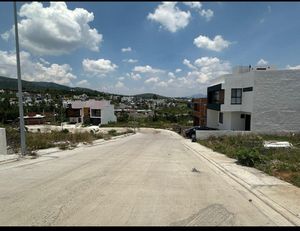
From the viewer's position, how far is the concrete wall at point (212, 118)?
44350 mm

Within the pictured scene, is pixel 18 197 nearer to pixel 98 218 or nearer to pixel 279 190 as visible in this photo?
pixel 98 218

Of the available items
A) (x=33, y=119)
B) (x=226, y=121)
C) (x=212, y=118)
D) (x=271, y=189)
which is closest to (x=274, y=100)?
(x=226, y=121)

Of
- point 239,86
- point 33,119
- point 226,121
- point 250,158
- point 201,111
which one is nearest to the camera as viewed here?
point 250,158

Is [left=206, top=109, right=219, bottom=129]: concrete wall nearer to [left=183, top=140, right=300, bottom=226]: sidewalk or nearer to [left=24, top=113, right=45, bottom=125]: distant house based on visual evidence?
[left=183, top=140, right=300, bottom=226]: sidewalk

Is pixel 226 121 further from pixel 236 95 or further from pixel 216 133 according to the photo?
pixel 216 133

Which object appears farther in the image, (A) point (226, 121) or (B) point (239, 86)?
(A) point (226, 121)

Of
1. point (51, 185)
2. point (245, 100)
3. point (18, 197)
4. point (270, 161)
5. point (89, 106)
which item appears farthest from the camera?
point (89, 106)

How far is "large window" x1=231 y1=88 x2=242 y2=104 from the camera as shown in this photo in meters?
33.3

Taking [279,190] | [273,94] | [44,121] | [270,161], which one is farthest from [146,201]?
[44,121]

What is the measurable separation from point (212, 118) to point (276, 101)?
1624 cm

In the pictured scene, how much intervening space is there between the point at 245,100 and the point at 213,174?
77.0ft

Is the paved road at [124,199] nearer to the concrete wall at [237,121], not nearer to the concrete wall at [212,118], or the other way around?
the concrete wall at [237,121]

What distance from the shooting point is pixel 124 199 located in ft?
21.1
